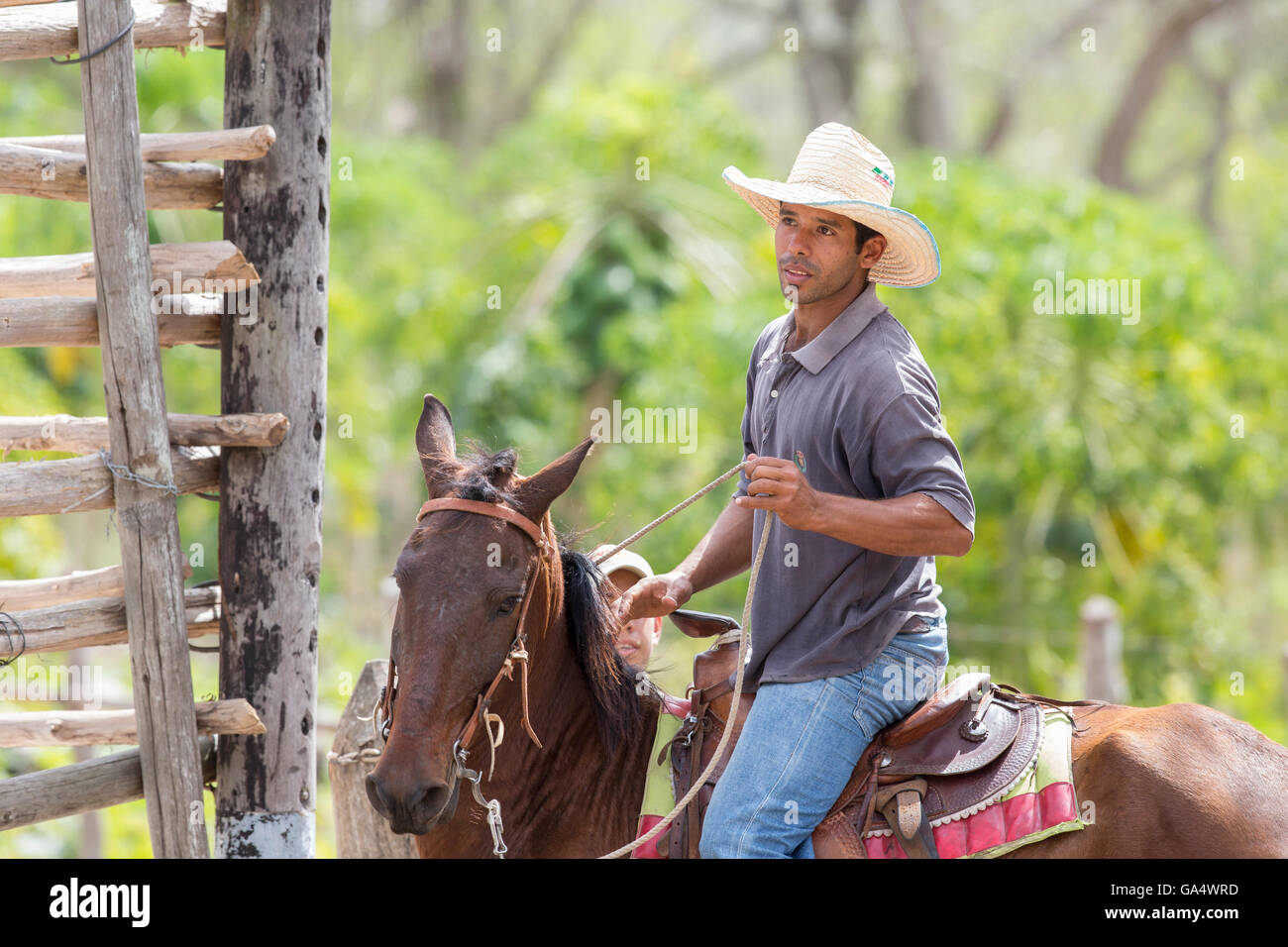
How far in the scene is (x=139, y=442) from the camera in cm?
369

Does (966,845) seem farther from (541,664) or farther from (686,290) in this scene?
(686,290)

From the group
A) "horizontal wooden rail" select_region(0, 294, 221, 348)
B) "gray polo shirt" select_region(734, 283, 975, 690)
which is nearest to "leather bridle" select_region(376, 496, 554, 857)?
"gray polo shirt" select_region(734, 283, 975, 690)

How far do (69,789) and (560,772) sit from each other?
1599mm

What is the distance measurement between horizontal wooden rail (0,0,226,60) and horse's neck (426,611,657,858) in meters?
2.29

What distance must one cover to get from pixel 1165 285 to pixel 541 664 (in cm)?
820

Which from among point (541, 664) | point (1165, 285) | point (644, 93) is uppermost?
point (644, 93)

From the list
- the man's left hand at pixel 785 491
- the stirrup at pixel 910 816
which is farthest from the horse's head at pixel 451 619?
the stirrup at pixel 910 816

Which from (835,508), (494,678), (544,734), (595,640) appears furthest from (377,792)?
(835,508)

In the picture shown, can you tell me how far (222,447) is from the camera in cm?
397

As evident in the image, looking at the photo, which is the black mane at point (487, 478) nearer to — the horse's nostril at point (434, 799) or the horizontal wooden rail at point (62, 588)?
the horse's nostril at point (434, 799)

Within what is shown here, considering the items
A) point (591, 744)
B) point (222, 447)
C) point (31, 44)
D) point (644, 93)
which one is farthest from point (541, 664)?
point (644, 93)

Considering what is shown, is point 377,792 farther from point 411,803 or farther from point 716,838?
point 716,838

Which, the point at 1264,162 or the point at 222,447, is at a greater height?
the point at 1264,162

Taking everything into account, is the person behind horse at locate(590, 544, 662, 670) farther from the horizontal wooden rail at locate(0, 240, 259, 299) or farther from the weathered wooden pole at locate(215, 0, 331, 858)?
the horizontal wooden rail at locate(0, 240, 259, 299)
